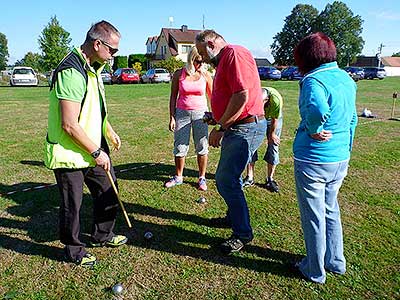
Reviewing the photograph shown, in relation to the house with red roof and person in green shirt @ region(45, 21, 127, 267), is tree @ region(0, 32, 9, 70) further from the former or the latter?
person in green shirt @ region(45, 21, 127, 267)

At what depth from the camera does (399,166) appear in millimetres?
6031

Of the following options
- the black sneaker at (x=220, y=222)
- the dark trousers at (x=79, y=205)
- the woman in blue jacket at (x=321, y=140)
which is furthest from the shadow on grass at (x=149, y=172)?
the woman in blue jacket at (x=321, y=140)

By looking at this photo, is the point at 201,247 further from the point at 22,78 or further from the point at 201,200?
the point at 22,78

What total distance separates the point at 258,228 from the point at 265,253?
19.5 inches

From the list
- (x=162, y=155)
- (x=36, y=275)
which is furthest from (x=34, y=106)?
(x=36, y=275)

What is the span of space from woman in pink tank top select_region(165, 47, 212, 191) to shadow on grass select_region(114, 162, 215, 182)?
0.68 m

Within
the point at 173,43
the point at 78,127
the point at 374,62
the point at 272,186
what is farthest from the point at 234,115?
the point at 374,62

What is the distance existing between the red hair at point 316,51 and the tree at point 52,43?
133 feet

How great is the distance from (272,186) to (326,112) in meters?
2.65

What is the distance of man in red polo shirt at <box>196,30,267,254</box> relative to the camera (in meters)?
2.91

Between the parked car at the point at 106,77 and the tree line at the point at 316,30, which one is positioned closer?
the parked car at the point at 106,77

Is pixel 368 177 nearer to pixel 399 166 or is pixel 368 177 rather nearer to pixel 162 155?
pixel 399 166

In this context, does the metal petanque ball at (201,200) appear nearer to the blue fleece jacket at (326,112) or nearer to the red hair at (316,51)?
the blue fleece jacket at (326,112)

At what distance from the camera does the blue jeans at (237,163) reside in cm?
309
